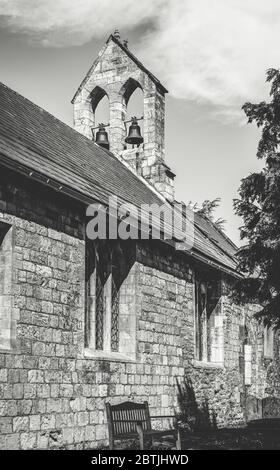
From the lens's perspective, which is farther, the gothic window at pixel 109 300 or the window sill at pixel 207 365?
the window sill at pixel 207 365

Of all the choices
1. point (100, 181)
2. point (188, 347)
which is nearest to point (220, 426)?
point (188, 347)

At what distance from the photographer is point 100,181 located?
14.7 meters

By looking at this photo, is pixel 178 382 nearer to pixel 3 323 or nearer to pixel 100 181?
pixel 100 181

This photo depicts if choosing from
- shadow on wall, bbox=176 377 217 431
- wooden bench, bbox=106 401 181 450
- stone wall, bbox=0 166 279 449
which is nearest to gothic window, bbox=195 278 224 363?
shadow on wall, bbox=176 377 217 431

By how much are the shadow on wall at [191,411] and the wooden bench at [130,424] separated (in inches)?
161

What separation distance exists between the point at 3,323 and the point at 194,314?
7.92 m

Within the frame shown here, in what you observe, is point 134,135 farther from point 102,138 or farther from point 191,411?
point 191,411

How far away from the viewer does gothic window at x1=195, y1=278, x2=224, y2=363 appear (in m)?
17.8

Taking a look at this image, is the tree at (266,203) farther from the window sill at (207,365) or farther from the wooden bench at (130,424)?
the window sill at (207,365)

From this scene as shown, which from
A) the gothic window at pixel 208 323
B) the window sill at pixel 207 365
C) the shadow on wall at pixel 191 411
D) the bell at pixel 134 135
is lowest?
the shadow on wall at pixel 191 411

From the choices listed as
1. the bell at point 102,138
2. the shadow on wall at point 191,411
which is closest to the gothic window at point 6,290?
the shadow on wall at point 191,411

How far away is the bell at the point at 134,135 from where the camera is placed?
1955cm

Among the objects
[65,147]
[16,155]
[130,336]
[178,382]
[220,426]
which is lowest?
[220,426]

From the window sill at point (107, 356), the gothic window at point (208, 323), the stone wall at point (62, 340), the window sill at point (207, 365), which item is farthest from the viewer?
the gothic window at point (208, 323)
